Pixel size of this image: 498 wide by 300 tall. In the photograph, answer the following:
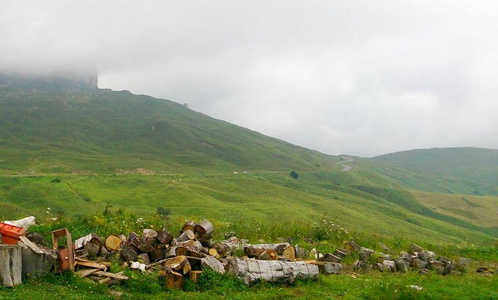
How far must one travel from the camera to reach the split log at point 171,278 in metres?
11.4

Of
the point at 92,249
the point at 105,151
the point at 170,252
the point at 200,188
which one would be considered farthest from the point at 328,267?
the point at 105,151

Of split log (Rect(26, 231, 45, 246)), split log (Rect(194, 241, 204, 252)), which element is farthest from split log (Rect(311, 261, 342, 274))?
split log (Rect(26, 231, 45, 246))

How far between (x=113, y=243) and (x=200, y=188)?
65.7 meters

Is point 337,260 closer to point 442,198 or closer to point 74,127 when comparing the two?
point 442,198

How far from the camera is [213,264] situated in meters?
12.5

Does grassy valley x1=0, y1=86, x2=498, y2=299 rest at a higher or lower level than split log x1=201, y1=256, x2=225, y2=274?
lower

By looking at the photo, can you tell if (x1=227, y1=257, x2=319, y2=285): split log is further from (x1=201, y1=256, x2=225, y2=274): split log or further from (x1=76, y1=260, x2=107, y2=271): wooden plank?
(x1=76, y1=260, x2=107, y2=271): wooden plank

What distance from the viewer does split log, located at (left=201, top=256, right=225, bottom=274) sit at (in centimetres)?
1238

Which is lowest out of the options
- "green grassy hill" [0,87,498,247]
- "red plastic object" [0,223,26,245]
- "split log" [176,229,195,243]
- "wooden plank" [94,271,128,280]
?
"green grassy hill" [0,87,498,247]

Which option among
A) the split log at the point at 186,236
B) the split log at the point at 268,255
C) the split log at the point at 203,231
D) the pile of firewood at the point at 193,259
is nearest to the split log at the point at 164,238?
the pile of firewood at the point at 193,259

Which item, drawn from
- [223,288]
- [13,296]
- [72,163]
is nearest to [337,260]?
[223,288]

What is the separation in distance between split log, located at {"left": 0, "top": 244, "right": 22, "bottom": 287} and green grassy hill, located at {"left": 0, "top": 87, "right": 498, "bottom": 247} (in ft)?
39.5

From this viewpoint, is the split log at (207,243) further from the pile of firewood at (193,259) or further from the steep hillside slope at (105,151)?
the steep hillside slope at (105,151)

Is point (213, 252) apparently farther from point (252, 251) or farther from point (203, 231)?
point (252, 251)
